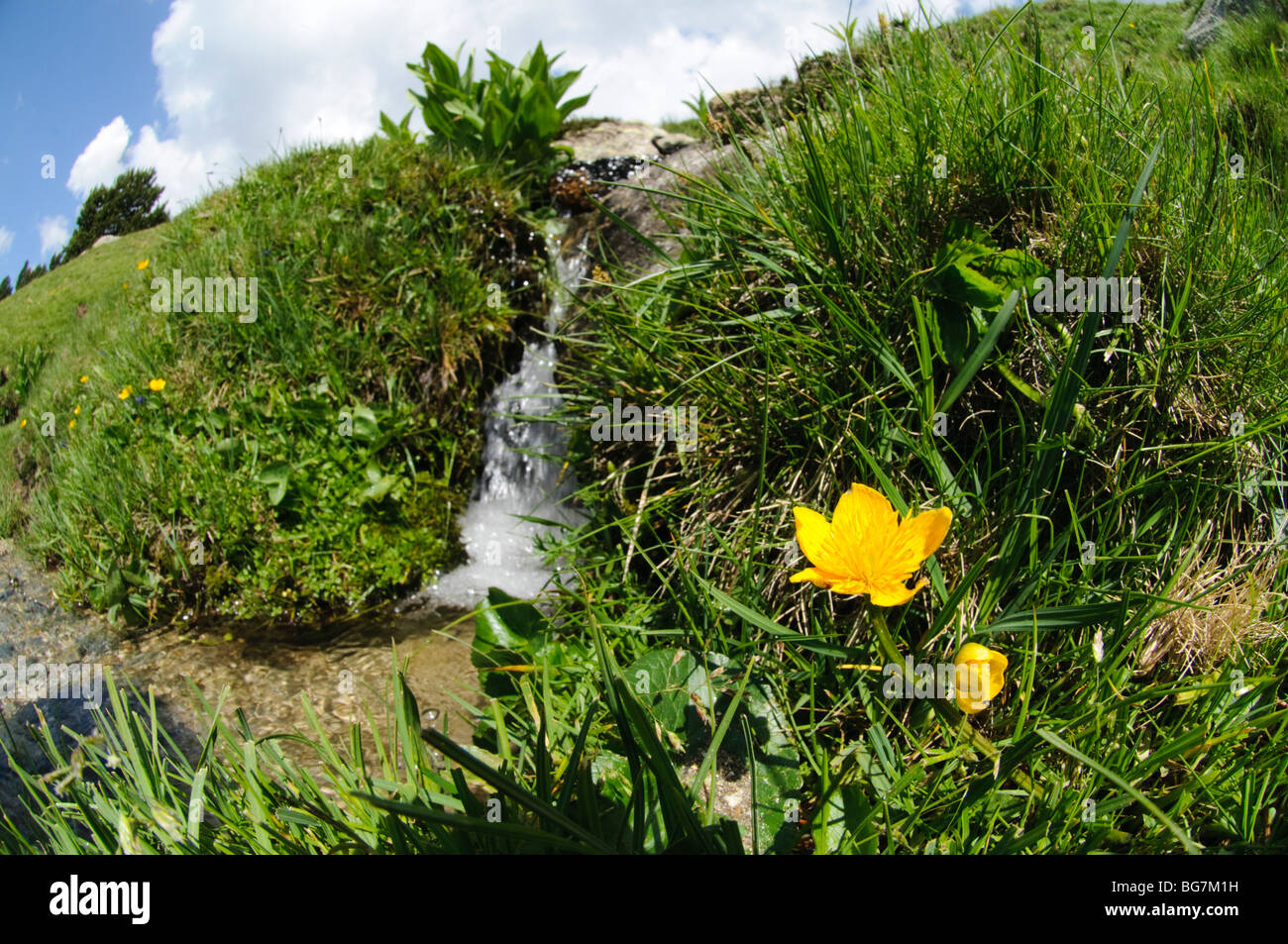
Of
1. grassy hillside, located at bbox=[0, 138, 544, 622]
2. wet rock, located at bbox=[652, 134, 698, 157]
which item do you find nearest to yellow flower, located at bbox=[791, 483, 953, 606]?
grassy hillside, located at bbox=[0, 138, 544, 622]

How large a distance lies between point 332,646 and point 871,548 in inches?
114

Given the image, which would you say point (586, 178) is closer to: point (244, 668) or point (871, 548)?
point (244, 668)

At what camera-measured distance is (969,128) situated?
2.22m

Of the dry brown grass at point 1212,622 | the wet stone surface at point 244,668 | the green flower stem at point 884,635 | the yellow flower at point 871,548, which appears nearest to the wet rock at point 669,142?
the wet stone surface at point 244,668

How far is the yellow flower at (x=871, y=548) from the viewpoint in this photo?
1.26 metres

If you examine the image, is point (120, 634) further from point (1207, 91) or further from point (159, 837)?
point (1207, 91)

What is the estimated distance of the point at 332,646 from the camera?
3.34 metres

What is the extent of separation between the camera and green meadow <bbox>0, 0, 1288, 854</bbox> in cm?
138

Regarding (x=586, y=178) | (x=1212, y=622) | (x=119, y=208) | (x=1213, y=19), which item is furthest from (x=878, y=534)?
(x=119, y=208)

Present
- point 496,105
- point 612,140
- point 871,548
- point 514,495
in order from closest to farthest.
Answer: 1. point 871,548
2. point 514,495
3. point 496,105
4. point 612,140

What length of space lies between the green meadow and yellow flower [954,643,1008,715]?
0.01 meters

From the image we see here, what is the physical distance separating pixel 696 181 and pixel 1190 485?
176 cm

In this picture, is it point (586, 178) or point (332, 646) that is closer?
point (332, 646)
